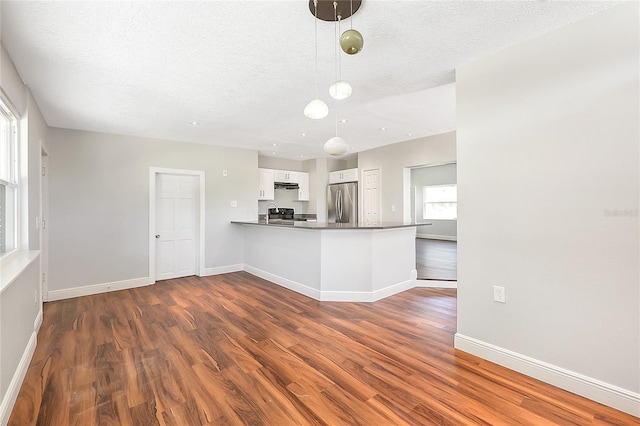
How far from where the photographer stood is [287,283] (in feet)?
14.5

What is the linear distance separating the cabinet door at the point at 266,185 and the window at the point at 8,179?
432 cm

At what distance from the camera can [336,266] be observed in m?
3.82


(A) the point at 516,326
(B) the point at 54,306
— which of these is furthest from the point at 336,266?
(B) the point at 54,306

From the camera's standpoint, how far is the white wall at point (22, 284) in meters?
1.77

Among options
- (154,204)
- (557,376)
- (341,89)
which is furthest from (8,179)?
(557,376)

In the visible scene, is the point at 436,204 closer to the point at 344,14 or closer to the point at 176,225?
the point at 176,225

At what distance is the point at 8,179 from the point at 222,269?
3.42 metres

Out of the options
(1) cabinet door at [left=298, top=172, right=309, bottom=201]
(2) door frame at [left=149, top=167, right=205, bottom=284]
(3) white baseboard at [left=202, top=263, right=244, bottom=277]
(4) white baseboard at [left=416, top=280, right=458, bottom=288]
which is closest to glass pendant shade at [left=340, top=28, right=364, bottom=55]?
(4) white baseboard at [left=416, top=280, right=458, bottom=288]

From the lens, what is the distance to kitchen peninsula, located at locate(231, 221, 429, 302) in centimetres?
376

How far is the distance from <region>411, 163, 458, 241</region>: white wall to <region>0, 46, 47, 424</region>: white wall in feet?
25.7

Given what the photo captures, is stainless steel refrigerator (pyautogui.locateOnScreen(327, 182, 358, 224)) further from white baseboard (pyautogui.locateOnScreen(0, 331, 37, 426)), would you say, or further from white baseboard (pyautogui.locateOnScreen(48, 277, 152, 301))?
white baseboard (pyautogui.locateOnScreen(0, 331, 37, 426))

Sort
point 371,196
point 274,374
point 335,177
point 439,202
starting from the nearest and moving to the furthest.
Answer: point 274,374 < point 371,196 < point 335,177 < point 439,202

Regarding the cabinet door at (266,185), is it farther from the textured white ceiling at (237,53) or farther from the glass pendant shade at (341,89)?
the glass pendant shade at (341,89)

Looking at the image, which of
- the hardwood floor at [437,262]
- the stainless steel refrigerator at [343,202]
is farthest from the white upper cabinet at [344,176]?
the hardwood floor at [437,262]
